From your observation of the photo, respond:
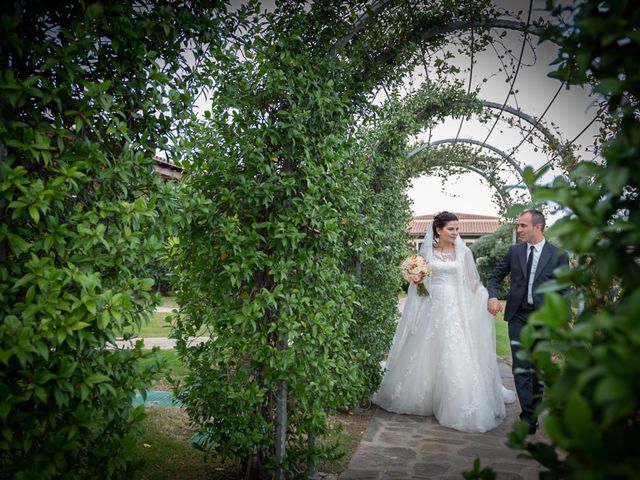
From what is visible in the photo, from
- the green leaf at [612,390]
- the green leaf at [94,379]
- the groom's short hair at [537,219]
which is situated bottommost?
the green leaf at [94,379]

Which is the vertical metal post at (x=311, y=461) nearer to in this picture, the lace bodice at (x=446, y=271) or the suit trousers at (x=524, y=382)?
the suit trousers at (x=524, y=382)

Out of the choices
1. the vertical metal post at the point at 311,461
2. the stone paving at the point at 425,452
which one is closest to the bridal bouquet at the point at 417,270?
the stone paving at the point at 425,452

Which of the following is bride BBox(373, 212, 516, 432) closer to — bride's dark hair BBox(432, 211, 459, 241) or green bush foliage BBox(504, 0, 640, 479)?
bride's dark hair BBox(432, 211, 459, 241)

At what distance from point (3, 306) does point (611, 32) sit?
92.3 inches

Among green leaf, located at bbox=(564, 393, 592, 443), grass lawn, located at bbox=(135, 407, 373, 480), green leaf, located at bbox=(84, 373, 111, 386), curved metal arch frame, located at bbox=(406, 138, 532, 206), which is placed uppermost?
curved metal arch frame, located at bbox=(406, 138, 532, 206)

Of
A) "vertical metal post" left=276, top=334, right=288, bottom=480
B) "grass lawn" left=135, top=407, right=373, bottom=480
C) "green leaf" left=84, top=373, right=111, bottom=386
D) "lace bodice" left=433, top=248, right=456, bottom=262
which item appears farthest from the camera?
"lace bodice" left=433, top=248, right=456, bottom=262

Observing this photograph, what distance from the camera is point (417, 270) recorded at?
6379 mm

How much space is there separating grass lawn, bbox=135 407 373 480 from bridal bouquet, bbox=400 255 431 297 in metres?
1.93

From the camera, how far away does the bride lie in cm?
584

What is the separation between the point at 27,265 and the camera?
2016 millimetres

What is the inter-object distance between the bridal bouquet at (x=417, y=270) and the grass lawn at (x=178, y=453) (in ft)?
6.35

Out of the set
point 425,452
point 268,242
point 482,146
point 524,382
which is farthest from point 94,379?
point 482,146

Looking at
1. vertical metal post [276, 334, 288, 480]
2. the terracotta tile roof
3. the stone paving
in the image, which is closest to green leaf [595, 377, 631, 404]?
vertical metal post [276, 334, 288, 480]

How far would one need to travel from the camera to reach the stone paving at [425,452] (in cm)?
415
